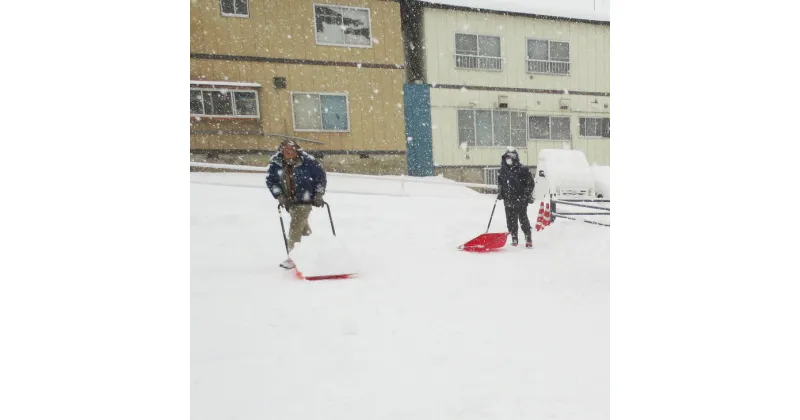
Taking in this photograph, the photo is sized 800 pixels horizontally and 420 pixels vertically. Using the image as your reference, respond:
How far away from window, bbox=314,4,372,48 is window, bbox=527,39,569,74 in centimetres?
106

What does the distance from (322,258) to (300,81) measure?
108cm

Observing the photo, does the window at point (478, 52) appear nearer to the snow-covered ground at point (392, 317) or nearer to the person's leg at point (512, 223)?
the snow-covered ground at point (392, 317)

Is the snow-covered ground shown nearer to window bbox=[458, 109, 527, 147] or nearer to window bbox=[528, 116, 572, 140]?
window bbox=[458, 109, 527, 147]

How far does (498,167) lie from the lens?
2559mm

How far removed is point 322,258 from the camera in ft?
7.32

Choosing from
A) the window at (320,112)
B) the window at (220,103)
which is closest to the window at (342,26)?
the window at (320,112)

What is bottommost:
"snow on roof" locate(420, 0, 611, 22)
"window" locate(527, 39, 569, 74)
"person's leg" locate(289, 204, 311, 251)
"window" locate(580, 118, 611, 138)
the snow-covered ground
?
the snow-covered ground

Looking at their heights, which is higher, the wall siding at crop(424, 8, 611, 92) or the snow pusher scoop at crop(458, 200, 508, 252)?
the wall siding at crop(424, 8, 611, 92)

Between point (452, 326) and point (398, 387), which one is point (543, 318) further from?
point (398, 387)

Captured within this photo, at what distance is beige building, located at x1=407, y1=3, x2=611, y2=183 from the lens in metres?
2.49

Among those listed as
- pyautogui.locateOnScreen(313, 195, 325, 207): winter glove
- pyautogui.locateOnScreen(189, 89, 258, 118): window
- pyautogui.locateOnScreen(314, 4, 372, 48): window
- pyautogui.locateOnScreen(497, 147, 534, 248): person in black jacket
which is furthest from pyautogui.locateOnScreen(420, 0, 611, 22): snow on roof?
pyautogui.locateOnScreen(313, 195, 325, 207): winter glove

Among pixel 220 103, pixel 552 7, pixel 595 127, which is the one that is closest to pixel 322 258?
pixel 220 103

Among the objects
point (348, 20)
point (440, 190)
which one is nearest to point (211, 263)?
point (440, 190)

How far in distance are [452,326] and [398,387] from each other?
1.56 feet
